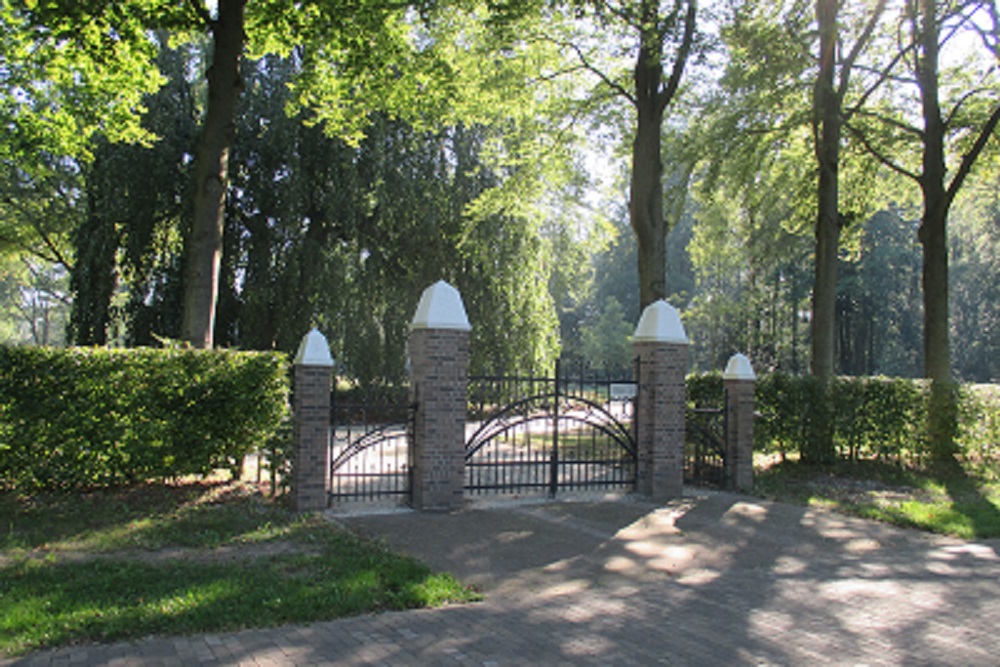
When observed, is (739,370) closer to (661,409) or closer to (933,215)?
(661,409)

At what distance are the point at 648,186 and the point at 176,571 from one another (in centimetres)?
1048

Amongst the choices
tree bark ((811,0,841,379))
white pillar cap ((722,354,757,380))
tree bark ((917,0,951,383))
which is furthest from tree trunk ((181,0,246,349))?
tree bark ((917,0,951,383))

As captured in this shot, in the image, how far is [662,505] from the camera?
9148 millimetres

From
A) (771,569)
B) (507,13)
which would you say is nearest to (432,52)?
(507,13)

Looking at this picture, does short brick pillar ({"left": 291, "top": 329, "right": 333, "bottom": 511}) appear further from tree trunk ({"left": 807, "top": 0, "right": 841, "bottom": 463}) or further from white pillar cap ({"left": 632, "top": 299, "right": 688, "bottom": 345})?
tree trunk ({"left": 807, "top": 0, "right": 841, "bottom": 463})

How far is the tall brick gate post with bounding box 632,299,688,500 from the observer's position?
9.72 meters

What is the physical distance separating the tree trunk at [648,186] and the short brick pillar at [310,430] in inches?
280

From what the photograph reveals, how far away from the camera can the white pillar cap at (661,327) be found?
9.79m

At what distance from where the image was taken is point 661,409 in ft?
32.0

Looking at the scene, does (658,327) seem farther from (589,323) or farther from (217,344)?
(589,323)

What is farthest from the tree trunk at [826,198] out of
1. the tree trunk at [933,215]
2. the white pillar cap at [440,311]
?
the white pillar cap at [440,311]

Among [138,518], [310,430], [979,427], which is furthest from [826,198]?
[138,518]

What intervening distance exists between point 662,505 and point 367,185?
1264 cm

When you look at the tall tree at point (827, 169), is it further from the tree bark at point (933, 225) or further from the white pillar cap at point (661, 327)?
the white pillar cap at point (661, 327)
